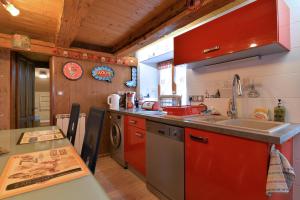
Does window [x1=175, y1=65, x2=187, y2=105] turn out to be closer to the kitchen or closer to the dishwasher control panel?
the kitchen

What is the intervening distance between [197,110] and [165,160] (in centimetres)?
70

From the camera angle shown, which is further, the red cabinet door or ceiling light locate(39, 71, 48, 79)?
ceiling light locate(39, 71, 48, 79)

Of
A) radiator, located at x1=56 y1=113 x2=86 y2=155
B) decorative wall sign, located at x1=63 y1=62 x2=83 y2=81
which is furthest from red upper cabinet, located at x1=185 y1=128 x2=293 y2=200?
decorative wall sign, located at x1=63 y1=62 x2=83 y2=81

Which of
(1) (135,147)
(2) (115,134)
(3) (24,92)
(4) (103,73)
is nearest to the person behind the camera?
(1) (135,147)

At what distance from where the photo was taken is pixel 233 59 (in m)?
1.68

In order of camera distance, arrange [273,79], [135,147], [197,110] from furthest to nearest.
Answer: [135,147]
[197,110]
[273,79]

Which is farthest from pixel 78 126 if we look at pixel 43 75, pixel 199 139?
pixel 43 75

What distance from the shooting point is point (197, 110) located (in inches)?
74.3

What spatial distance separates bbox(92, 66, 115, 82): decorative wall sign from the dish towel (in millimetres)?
2715

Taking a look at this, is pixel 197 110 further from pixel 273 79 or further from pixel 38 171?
pixel 38 171

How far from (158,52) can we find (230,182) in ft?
7.40

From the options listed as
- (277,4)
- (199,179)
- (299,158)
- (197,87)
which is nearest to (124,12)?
(197,87)

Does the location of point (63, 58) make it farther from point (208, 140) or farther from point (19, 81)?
point (208, 140)

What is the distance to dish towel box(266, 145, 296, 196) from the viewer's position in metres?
0.86
